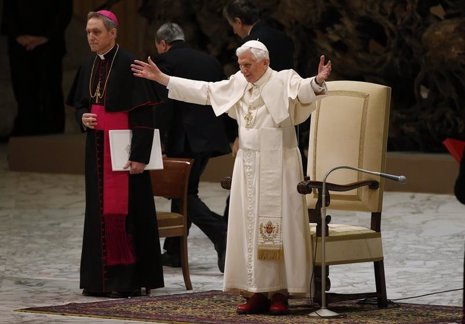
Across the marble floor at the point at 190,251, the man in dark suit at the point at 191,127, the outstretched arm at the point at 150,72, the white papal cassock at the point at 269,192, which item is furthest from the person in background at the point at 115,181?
the man in dark suit at the point at 191,127

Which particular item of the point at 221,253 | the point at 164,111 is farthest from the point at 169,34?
the point at 221,253

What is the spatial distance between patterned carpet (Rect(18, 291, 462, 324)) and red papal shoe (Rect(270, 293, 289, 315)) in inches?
2.0

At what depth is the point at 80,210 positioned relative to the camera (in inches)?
517

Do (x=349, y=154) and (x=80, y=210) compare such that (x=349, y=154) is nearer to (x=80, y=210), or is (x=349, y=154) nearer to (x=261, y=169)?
(x=261, y=169)

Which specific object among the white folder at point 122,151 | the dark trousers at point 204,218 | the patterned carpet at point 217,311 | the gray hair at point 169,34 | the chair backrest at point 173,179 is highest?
the gray hair at point 169,34

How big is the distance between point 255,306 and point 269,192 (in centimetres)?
62

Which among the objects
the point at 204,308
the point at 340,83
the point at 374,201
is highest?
the point at 340,83

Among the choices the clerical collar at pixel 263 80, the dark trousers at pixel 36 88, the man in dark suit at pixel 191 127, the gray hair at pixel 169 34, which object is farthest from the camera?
the dark trousers at pixel 36 88

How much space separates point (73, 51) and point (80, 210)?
6.06 meters

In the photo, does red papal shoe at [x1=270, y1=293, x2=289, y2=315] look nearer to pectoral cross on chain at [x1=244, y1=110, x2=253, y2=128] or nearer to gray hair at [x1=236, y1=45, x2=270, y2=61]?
pectoral cross on chain at [x1=244, y1=110, x2=253, y2=128]

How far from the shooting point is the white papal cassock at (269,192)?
317 inches

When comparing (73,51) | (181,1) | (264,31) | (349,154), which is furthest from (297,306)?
(73,51)

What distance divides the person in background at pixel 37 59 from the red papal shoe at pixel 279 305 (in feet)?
28.3

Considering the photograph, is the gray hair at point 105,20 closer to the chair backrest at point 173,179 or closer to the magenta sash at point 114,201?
the magenta sash at point 114,201
